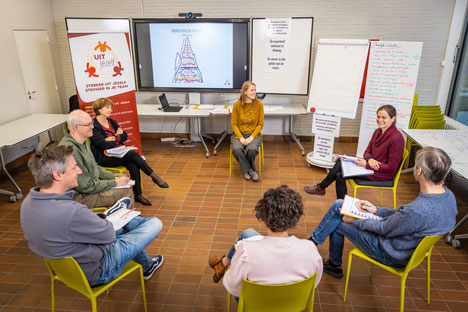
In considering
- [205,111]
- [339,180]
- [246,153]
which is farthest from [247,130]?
[339,180]

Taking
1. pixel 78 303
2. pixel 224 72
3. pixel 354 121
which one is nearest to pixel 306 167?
pixel 354 121

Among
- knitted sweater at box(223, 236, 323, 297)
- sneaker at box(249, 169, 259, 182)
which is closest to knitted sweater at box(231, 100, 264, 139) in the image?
sneaker at box(249, 169, 259, 182)

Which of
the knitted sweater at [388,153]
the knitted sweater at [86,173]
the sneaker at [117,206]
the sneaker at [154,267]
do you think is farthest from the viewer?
the knitted sweater at [388,153]

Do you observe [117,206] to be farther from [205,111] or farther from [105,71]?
[205,111]

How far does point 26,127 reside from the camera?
14.5 ft

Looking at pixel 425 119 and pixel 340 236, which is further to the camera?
pixel 425 119

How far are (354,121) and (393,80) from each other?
1546 millimetres

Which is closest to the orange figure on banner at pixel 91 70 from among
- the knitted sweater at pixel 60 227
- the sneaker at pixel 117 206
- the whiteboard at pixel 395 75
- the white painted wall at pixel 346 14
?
the white painted wall at pixel 346 14

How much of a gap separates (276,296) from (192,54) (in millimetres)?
4573

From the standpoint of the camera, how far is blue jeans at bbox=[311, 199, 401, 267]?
7.44ft

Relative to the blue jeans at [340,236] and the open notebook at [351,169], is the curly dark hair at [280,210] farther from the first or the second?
the open notebook at [351,169]

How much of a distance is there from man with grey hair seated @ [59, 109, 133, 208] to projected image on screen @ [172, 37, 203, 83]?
282 cm

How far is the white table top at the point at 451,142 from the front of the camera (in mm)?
2960

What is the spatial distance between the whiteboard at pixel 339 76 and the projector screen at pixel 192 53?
1.37 m
